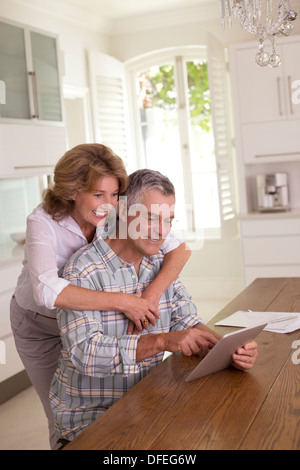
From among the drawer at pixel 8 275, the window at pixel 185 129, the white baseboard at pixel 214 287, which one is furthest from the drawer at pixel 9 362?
the window at pixel 185 129

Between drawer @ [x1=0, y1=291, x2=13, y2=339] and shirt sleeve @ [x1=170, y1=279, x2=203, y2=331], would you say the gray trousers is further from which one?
drawer @ [x1=0, y1=291, x2=13, y2=339]

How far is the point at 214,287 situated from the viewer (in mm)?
6363

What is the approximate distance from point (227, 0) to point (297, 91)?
9.42 ft

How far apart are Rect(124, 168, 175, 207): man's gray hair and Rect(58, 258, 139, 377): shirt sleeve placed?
378 mm

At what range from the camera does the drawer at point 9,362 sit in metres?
3.71

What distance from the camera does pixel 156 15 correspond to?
6.16 metres

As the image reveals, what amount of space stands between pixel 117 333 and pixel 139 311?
4.7 inches

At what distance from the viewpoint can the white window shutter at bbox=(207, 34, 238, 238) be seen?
5195mm

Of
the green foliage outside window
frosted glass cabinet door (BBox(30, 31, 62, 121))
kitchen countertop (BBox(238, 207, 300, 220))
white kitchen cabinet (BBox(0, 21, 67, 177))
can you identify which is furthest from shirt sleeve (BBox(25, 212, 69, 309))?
the green foliage outside window

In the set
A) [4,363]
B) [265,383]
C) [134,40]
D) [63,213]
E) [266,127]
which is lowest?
[4,363]

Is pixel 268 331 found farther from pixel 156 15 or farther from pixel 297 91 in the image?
pixel 156 15

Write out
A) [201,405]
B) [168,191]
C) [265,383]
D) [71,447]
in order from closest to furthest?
[71,447] < [201,405] < [265,383] < [168,191]

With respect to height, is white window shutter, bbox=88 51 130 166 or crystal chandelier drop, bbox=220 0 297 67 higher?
white window shutter, bbox=88 51 130 166

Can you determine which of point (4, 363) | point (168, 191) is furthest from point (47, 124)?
point (168, 191)
